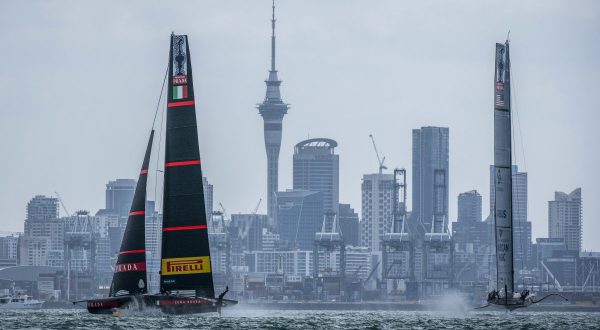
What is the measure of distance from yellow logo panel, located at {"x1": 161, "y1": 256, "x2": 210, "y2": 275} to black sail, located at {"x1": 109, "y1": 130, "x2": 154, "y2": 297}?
3560mm

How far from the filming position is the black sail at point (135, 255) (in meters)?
72.1

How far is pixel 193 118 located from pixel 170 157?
1.92 metres

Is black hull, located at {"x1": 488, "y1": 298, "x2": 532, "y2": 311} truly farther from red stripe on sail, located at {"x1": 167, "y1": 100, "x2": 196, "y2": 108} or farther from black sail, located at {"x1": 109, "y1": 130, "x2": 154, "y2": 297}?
red stripe on sail, located at {"x1": 167, "y1": 100, "x2": 196, "y2": 108}

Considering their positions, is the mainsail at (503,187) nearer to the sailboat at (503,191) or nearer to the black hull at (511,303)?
the sailboat at (503,191)

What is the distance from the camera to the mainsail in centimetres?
8000

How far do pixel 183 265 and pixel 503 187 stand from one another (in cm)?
1961

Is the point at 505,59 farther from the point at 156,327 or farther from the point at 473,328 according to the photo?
the point at 156,327

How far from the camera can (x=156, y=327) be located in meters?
63.8

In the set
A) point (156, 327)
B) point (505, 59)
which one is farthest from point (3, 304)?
point (156, 327)

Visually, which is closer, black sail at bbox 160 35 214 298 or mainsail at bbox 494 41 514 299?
black sail at bbox 160 35 214 298

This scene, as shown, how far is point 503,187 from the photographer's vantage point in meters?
80.4

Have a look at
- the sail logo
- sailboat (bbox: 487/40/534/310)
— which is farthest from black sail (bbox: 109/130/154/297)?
sailboat (bbox: 487/40/534/310)

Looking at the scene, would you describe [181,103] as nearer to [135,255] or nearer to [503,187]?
[135,255]

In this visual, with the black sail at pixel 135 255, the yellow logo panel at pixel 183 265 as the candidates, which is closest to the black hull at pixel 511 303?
the yellow logo panel at pixel 183 265
